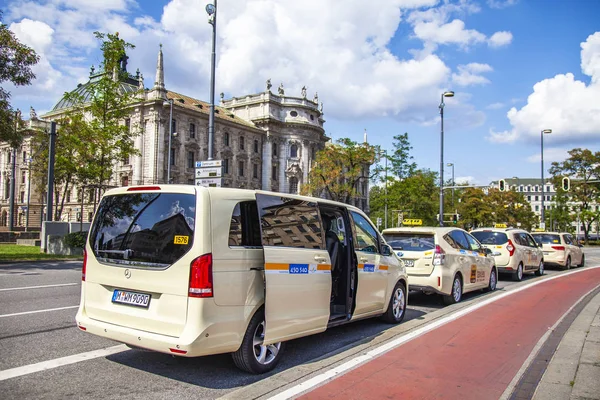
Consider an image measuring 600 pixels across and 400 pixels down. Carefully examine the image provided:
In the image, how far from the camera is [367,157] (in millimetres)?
46906

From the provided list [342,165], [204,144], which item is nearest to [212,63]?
[342,165]

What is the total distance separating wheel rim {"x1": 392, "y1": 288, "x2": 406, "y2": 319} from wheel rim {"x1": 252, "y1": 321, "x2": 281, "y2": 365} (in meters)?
3.18

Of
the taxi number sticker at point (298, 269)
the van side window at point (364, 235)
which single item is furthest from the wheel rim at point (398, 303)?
the taxi number sticker at point (298, 269)

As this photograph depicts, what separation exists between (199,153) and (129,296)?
6302 centimetres

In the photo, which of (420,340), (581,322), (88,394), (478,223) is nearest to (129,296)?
(88,394)

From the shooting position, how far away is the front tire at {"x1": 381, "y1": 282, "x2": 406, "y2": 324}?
786 cm

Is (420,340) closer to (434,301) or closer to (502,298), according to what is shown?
(434,301)

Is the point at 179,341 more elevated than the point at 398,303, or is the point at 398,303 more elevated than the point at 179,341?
the point at 179,341

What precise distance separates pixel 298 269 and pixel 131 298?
1.79 metres

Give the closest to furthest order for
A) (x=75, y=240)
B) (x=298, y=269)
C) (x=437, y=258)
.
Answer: (x=298, y=269), (x=437, y=258), (x=75, y=240)

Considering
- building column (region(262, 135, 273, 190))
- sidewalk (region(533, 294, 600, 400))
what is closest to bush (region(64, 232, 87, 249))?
sidewalk (region(533, 294, 600, 400))

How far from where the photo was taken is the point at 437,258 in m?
9.85

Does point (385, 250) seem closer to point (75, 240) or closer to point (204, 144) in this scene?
point (75, 240)

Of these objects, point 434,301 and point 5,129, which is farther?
point 5,129
